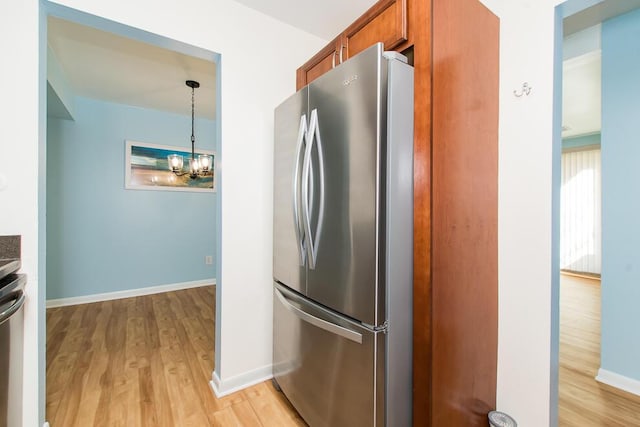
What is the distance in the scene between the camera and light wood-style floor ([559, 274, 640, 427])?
1614 millimetres

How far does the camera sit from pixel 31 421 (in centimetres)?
131

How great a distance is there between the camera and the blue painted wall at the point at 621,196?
1860mm

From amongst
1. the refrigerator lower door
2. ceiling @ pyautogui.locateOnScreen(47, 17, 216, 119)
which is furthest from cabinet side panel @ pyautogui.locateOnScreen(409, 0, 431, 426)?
ceiling @ pyautogui.locateOnScreen(47, 17, 216, 119)

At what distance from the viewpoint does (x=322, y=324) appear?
4.31 ft

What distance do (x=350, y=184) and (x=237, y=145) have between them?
1041 mm

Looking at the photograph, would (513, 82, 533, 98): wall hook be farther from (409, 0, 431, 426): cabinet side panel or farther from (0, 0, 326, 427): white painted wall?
(0, 0, 326, 427): white painted wall

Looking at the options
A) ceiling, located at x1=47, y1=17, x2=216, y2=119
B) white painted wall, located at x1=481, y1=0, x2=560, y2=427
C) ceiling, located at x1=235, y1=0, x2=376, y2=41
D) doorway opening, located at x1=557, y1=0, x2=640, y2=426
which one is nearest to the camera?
white painted wall, located at x1=481, y1=0, x2=560, y2=427

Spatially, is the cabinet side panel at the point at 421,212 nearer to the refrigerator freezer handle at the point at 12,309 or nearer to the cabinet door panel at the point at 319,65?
the cabinet door panel at the point at 319,65

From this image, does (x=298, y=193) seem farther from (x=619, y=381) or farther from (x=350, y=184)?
(x=619, y=381)

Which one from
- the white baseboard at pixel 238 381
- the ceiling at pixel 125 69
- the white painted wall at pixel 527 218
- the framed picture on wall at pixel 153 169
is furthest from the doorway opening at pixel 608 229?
the framed picture on wall at pixel 153 169

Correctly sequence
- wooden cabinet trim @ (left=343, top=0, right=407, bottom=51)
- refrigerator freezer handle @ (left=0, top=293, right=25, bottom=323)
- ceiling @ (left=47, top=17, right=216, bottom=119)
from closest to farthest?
refrigerator freezer handle @ (left=0, top=293, right=25, bottom=323), wooden cabinet trim @ (left=343, top=0, right=407, bottom=51), ceiling @ (left=47, top=17, right=216, bottom=119)

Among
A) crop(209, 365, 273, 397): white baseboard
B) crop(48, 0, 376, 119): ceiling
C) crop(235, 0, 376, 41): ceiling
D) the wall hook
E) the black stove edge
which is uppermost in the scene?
crop(48, 0, 376, 119): ceiling

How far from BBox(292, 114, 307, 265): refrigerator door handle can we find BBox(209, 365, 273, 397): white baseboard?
1029mm

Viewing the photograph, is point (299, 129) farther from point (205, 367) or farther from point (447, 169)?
point (205, 367)
